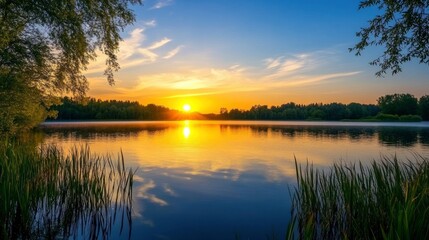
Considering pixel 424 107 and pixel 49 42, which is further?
pixel 424 107

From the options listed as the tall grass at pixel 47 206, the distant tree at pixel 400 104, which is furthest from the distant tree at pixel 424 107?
the tall grass at pixel 47 206

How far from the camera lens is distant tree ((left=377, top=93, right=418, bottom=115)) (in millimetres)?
175625

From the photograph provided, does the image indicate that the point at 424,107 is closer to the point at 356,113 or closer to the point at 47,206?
the point at 356,113

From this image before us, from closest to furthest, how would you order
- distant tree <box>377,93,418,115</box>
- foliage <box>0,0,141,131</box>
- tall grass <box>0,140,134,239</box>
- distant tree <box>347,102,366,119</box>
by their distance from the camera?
tall grass <box>0,140,134,239</box>
foliage <box>0,0,141,131</box>
distant tree <box>377,93,418,115</box>
distant tree <box>347,102,366,119</box>

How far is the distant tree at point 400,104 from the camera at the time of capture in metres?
176

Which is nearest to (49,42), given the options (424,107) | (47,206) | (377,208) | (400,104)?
(47,206)

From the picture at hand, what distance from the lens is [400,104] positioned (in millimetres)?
178375

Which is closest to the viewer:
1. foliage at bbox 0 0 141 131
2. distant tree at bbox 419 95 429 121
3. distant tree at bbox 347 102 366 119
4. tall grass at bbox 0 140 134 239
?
tall grass at bbox 0 140 134 239

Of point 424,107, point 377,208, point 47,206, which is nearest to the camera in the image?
point 377,208

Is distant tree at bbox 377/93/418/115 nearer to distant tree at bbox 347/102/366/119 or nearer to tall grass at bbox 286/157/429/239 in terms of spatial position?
distant tree at bbox 347/102/366/119

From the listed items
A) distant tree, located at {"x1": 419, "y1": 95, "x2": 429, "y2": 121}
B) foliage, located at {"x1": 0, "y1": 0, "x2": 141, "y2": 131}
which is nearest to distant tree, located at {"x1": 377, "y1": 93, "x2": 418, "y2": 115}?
distant tree, located at {"x1": 419, "y1": 95, "x2": 429, "y2": 121}

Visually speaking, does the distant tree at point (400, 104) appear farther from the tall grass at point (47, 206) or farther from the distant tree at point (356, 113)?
the tall grass at point (47, 206)

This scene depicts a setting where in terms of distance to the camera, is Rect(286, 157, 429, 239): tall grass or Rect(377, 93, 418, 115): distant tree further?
Rect(377, 93, 418, 115): distant tree

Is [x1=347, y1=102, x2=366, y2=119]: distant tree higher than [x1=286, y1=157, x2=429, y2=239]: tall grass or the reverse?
higher
